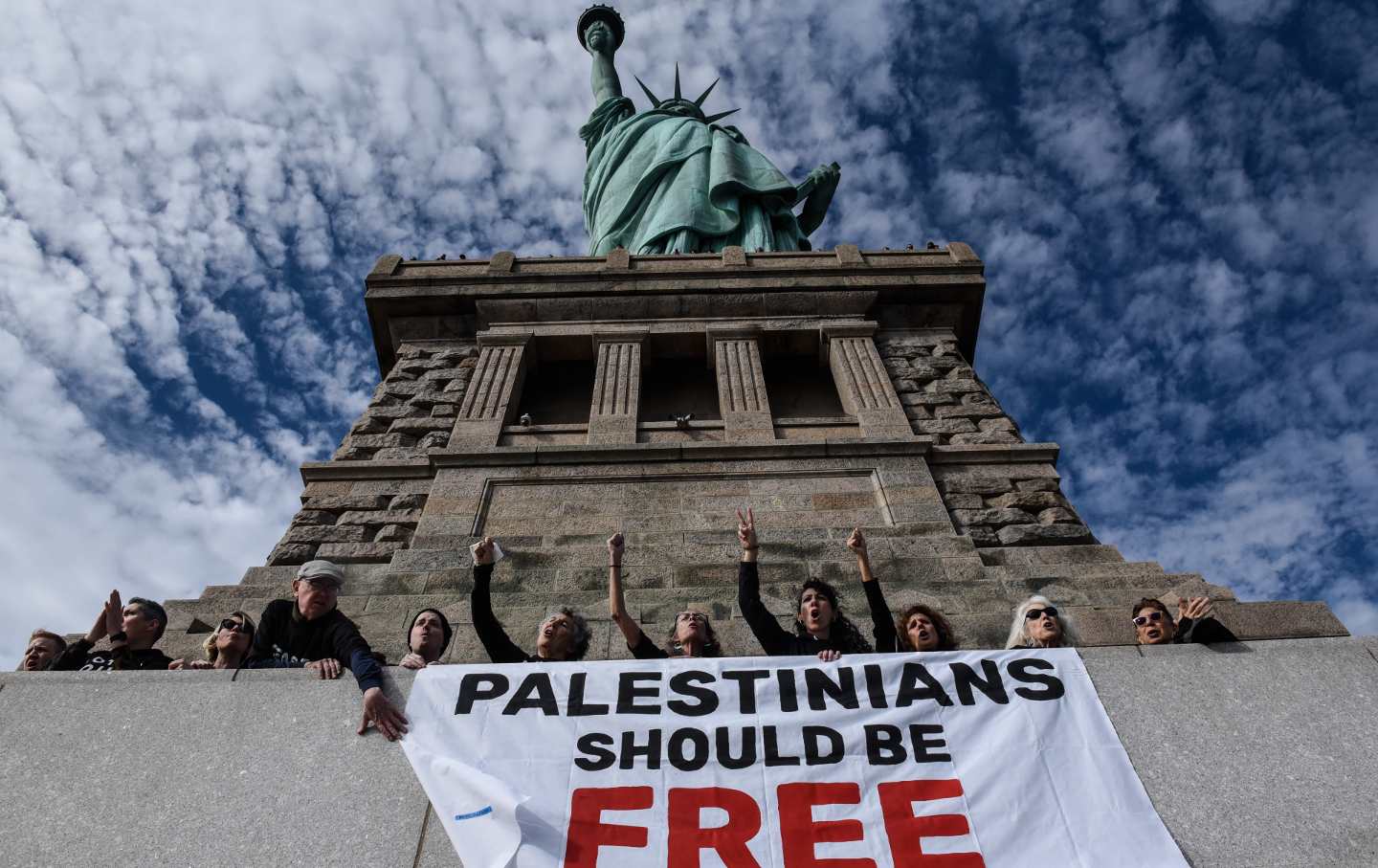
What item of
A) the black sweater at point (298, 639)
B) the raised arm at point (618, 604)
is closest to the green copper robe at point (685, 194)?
the raised arm at point (618, 604)

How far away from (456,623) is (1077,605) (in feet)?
17.2

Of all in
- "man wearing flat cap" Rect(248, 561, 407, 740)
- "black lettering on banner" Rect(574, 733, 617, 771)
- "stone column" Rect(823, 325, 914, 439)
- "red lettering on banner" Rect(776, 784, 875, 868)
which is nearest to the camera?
"red lettering on banner" Rect(776, 784, 875, 868)

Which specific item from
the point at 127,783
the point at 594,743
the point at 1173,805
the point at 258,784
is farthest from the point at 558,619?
the point at 1173,805

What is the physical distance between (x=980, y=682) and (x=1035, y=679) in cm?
32

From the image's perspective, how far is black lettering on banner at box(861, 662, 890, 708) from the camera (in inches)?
195

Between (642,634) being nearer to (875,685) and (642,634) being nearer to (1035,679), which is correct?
(875,685)

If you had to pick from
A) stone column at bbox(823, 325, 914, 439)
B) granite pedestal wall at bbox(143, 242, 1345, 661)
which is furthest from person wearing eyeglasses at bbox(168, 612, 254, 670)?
stone column at bbox(823, 325, 914, 439)

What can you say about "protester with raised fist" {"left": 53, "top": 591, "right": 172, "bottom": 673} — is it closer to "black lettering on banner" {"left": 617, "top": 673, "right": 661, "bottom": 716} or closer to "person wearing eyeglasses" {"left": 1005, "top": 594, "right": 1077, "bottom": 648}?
"black lettering on banner" {"left": 617, "top": 673, "right": 661, "bottom": 716}

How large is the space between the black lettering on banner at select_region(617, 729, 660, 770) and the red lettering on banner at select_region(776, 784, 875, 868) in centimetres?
66

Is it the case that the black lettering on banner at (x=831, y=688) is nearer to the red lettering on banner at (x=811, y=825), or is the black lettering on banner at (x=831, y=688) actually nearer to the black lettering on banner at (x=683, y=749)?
the red lettering on banner at (x=811, y=825)

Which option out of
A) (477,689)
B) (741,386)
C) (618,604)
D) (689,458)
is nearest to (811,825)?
(618,604)

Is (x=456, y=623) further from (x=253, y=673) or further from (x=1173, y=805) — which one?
(x=1173, y=805)

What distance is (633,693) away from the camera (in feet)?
16.5

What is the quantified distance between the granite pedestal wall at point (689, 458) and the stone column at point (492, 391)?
3 cm
